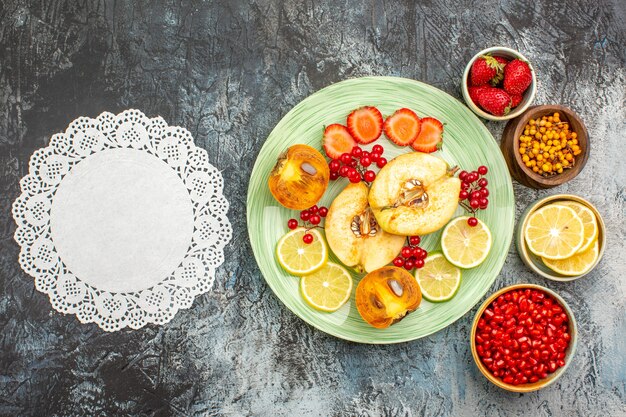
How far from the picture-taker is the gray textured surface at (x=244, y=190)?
1.93 meters

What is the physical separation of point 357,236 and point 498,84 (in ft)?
2.23

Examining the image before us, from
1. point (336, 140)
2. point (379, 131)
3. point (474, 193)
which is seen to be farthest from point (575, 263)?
point (336, 140)

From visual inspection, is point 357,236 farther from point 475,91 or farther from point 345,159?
point 475,91

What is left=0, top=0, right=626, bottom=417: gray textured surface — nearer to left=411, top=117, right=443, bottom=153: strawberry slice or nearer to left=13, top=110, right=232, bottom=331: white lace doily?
left=13, top=110, right=232, bottom=331: white lace doily

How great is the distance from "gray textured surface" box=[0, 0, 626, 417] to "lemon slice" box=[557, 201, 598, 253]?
11 cm

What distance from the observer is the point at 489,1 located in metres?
2.01

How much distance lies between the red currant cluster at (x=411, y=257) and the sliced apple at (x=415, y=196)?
0.07 meters

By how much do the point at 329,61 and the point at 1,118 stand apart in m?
1.09

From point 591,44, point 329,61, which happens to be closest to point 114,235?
point 329,61

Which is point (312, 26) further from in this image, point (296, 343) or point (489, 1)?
point (296, 343)

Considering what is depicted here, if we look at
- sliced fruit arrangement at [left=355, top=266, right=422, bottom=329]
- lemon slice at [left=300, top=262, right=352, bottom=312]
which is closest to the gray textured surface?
lemon slice at [left=300, top=262, right=352, bottom=312]

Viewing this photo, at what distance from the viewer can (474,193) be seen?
1835mm

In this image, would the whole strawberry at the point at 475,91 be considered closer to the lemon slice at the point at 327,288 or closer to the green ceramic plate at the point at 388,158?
the green ceramic plate at the point at 388,158

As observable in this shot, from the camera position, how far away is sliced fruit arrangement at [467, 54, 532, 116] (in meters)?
1.84
